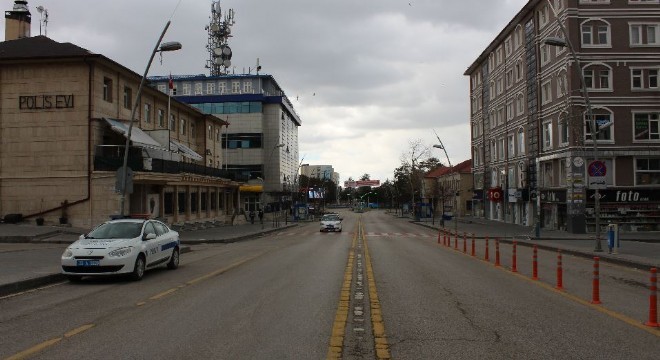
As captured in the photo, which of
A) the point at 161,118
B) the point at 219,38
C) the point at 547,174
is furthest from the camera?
the point at 219,38

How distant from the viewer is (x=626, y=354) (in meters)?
6.40

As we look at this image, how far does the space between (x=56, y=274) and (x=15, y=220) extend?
876 inches

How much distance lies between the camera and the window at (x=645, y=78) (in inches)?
1534

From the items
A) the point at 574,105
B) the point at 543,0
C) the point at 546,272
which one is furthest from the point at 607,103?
the point at 546,272

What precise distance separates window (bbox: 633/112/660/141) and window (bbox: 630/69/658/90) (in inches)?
80.0

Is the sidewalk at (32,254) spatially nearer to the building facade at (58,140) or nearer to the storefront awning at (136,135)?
the building facade at (58,140)

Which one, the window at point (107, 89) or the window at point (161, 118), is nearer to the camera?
the window at point (107, 89)

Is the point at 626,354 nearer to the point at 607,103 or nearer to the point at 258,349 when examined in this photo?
the point at 258,349

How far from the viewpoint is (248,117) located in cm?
9106

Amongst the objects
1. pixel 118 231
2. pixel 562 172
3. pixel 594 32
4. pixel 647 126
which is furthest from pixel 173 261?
pixel 647 126

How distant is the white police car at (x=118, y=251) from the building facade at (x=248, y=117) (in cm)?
7488

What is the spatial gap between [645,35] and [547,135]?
9.51 m

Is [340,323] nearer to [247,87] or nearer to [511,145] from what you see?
[511,145]

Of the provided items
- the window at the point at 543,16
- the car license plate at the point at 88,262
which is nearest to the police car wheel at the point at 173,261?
the car license plate at the point at 88,262
